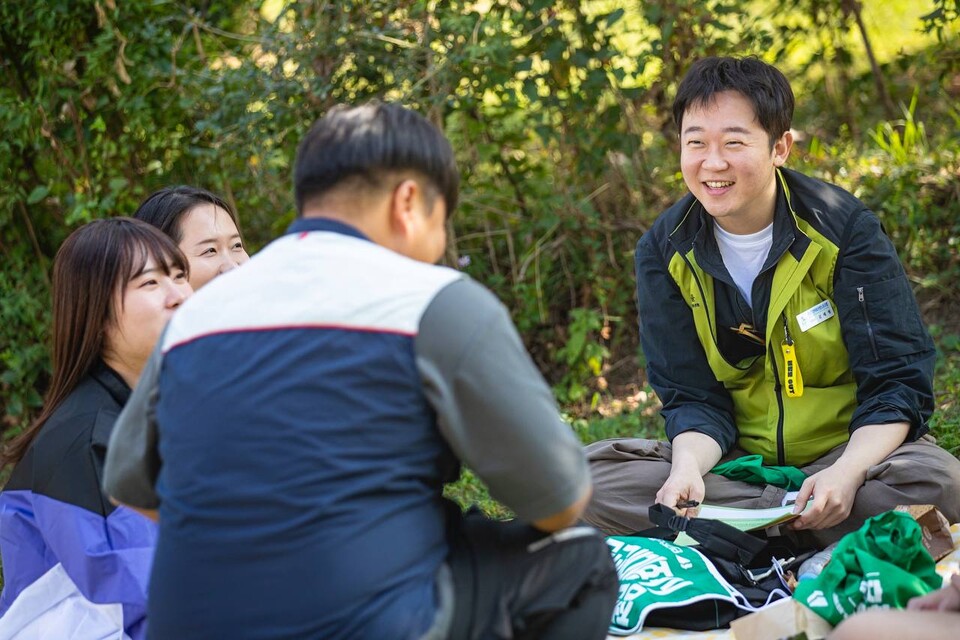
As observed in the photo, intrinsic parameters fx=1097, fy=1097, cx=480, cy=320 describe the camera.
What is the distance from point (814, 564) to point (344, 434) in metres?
1.70

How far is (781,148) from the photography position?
3338 mm

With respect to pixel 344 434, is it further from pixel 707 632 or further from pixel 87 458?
pixel 707 632

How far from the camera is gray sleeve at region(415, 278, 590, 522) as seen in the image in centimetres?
176

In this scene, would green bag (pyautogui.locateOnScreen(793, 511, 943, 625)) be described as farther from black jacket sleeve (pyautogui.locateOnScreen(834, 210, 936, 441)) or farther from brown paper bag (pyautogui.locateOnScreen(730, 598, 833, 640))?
black jacket sleeve (pyautogui.locateOnScreen(834, 210, 936, 441))

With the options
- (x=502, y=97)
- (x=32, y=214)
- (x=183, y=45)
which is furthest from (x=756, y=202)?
(x=32, y=214)

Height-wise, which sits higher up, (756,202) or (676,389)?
(756,202)

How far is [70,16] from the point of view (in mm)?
5305

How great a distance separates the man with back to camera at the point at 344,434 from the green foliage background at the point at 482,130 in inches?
115

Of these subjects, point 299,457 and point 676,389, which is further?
point 676,389

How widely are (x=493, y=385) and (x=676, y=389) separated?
1859 mm

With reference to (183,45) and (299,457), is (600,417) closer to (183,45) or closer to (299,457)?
(183,45)

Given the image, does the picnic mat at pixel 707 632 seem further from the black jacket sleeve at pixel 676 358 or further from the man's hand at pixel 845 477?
the black jacket sleeve at pixel 676 358

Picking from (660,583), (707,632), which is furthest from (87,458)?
(707,632)

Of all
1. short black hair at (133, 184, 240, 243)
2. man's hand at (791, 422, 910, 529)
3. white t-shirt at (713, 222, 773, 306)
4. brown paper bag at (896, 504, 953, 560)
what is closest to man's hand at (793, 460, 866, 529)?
man's hand at (791, 422, 910, 529)
